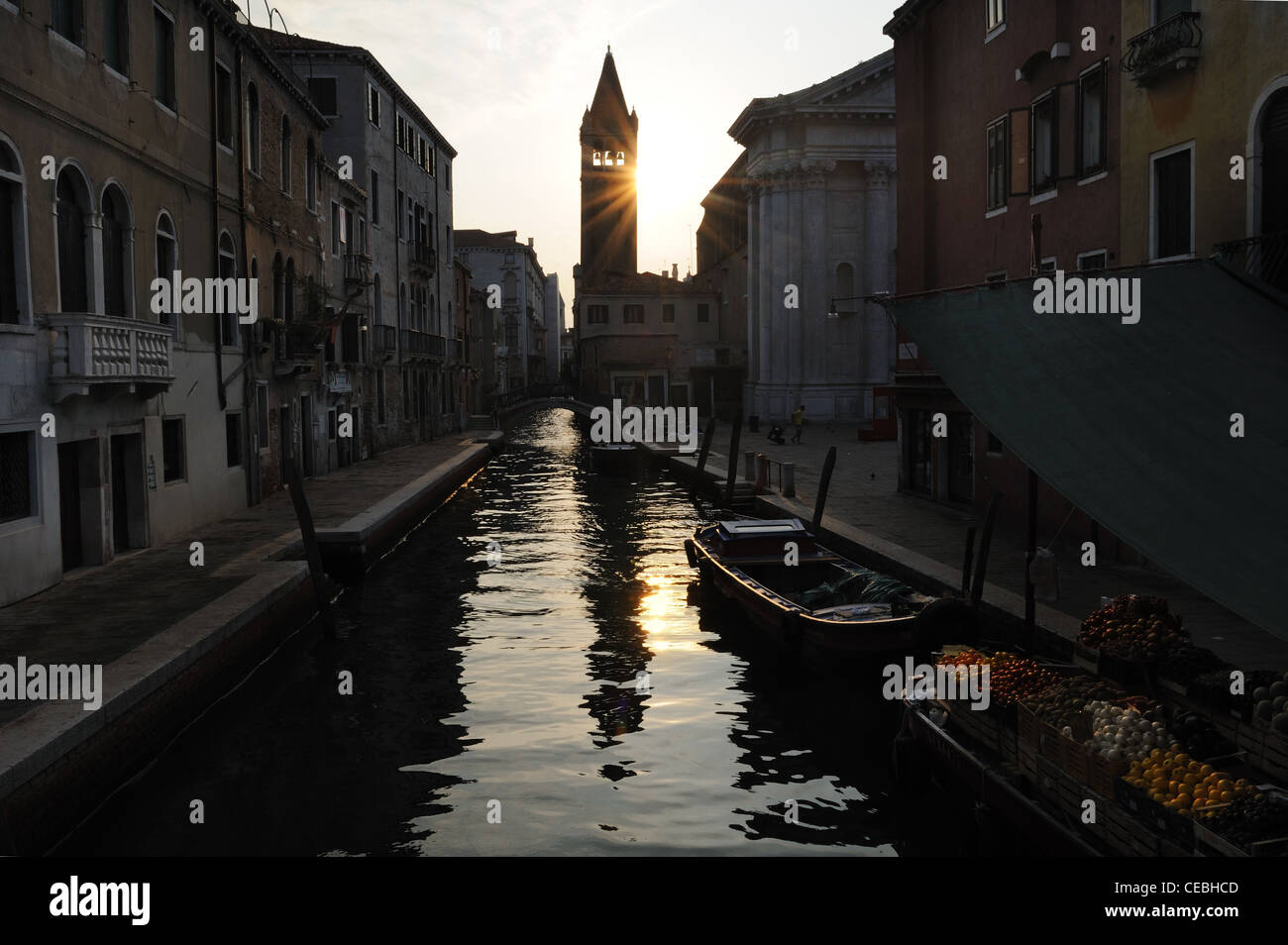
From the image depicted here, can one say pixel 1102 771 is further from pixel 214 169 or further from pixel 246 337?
pixel 246 337

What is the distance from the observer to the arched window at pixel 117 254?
50.4ft

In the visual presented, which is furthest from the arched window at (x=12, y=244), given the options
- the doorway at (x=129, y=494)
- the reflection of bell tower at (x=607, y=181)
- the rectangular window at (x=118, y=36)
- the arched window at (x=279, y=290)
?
the reflection of bell tower at (x=607, y=181)

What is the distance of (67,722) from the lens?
7.59 metres

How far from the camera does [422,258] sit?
142ft

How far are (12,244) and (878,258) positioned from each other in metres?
38.2

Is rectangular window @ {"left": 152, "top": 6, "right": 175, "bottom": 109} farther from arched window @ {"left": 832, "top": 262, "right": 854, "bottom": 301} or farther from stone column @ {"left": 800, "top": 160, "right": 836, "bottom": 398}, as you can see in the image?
arched window @ {"left": 832, "top": 262, "right": 854, "bottom": 301}

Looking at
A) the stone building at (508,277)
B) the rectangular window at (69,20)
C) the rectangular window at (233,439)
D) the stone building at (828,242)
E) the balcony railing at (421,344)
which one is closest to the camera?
the rectangular window at (69,20)

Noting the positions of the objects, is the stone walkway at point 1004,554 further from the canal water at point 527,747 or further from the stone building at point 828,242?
the stone building at point 828,242

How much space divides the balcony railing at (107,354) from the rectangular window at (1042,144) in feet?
43.0

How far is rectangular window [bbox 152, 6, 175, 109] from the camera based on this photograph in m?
17.1

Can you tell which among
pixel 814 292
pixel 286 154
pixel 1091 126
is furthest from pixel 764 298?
pixel 1091 126

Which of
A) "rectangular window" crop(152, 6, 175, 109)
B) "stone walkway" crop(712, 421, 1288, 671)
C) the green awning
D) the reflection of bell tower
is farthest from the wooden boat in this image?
the reflection of bell tower

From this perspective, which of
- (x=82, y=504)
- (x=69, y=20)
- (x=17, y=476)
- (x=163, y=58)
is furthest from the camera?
(x=163, y=58)

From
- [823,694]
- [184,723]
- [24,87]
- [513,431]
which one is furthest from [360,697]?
[513,431]
